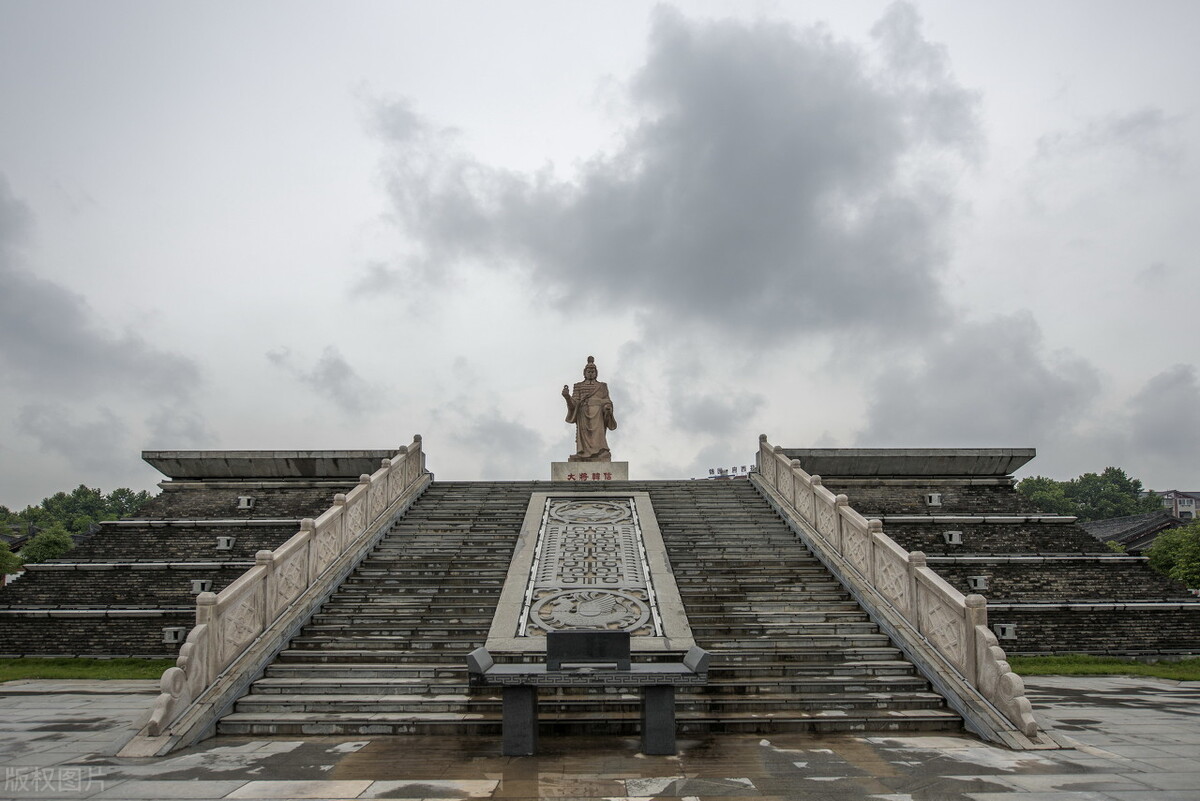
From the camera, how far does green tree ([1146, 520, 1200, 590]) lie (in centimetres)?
2467

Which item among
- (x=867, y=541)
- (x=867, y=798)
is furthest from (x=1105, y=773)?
(x=867, y=541)

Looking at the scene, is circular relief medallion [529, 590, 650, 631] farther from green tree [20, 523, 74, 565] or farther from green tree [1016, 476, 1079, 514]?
green tree [1016, 476, 1079, 514]

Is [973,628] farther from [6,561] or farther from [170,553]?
[6,561]

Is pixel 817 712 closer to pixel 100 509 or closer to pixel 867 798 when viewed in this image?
pixel 867 798

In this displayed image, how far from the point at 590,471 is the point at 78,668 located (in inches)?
479

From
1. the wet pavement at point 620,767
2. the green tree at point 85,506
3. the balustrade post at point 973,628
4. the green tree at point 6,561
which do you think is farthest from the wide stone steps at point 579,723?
the green tree at point 85,506

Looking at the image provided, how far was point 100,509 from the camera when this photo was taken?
102 metres

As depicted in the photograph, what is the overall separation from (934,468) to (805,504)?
260 inches

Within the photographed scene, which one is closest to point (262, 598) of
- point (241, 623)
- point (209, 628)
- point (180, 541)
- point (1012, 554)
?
point (241, 623)

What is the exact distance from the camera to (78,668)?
561 inches

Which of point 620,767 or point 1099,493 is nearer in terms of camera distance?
point 620,767

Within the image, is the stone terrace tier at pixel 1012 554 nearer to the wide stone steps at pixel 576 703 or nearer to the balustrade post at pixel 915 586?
the balustrade post at pixel 915 586

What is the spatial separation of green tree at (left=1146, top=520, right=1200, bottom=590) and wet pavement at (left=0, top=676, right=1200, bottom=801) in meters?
19.4

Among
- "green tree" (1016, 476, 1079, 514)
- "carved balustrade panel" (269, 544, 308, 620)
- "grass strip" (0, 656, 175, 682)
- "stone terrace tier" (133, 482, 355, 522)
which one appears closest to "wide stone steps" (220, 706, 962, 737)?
"carved balustrade panel" (269, 544, 308, 620)
